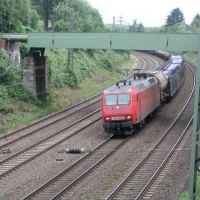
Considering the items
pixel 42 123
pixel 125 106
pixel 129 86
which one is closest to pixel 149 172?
pixel 125 106

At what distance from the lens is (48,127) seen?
29.0 meters

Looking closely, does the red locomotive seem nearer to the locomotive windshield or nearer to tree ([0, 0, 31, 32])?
the locomotive windshield

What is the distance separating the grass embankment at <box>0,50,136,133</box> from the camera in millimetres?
30486

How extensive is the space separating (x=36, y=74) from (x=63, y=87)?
7.03m

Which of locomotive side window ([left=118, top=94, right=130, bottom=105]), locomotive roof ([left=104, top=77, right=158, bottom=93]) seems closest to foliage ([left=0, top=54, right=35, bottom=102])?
locomotive roof ([left=104, top=77, right=158, bottom=93])

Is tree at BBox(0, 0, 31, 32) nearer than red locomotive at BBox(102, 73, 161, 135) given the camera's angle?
No

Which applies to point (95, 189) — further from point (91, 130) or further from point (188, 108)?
point (188, 108)

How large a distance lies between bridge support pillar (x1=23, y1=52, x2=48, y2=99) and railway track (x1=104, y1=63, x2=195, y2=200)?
11919 millimetres

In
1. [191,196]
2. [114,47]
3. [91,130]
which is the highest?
[114,47]

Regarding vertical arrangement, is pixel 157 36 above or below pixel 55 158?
above

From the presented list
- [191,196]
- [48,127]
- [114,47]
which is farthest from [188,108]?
[191,196]

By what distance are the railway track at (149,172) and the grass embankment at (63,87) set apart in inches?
383

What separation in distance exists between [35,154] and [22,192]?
17.4 ft

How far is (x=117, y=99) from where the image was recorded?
26.3 m
